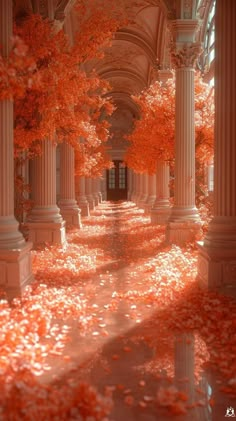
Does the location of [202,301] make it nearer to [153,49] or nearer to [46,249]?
[46,249]

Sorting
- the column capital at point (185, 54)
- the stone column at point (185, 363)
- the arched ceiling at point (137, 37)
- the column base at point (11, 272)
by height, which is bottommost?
the stone column at point (185, 363)

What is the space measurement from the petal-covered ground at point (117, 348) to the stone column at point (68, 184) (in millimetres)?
8169

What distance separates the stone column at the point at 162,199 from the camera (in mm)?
Result: 18328

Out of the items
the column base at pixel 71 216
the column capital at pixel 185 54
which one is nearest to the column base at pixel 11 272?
the column capital at pixel 185 54

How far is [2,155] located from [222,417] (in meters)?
4.83

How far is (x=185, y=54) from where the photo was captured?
1245 cm

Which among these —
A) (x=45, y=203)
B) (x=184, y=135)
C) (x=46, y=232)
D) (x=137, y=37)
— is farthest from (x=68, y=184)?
(x=137, y=37)

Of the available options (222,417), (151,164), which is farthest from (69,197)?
(222,417)

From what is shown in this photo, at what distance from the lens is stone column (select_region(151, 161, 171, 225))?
18328mm

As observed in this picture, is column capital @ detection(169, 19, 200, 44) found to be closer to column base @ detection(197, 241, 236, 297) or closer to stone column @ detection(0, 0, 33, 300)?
stone column @ detection(0, 0, 33, 300)

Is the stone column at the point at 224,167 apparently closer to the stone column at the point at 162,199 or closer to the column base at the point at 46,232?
the column base at the point at 46,232

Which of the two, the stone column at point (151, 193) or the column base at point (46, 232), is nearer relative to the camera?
the column base at point (46, 232)

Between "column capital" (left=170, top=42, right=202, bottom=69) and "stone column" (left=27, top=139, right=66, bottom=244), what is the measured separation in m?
4.05

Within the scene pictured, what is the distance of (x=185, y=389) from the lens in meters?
4.18
